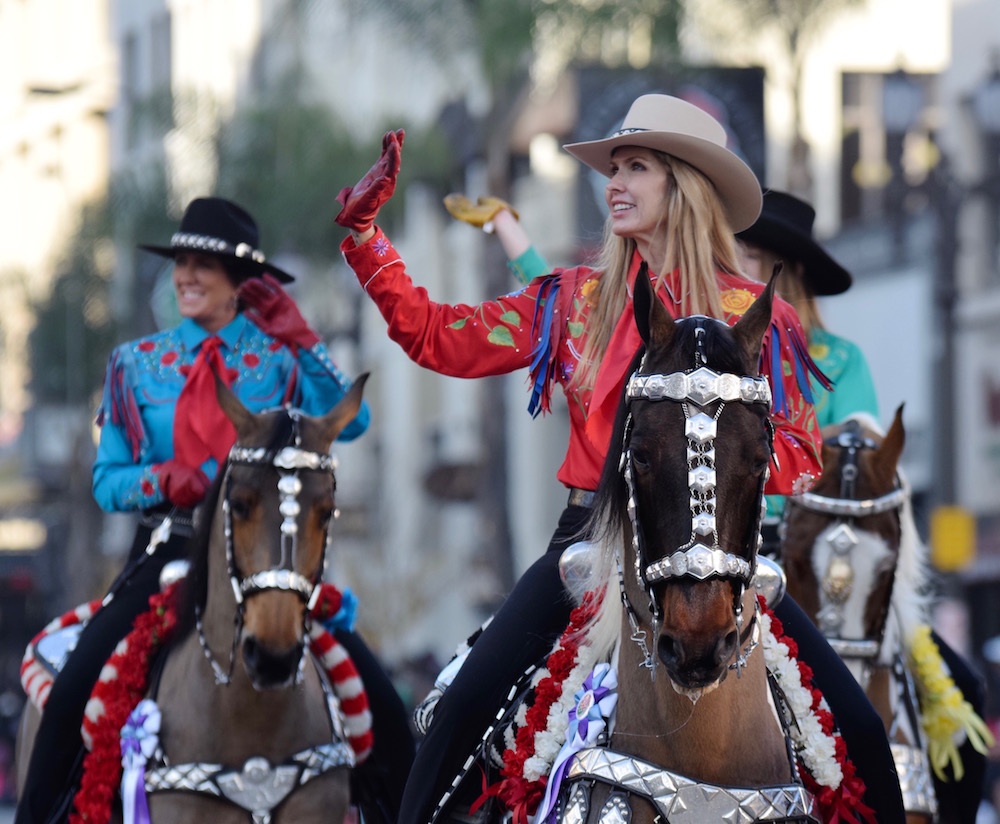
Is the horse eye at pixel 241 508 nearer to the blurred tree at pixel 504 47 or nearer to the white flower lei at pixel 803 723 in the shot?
the white flower lei at pixel 803 723

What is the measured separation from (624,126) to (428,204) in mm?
34465

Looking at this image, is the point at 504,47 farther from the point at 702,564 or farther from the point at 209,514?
the point at 702,564

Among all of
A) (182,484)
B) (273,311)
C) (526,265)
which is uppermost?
(526,265)

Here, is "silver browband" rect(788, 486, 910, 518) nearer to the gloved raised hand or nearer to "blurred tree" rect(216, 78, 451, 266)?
the gloved raised hand

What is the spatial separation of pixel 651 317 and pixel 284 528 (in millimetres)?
2286

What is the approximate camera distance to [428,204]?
1582 inches

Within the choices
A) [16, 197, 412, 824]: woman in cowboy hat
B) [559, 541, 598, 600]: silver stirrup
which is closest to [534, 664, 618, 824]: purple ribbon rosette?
[559, 541, 598, 600]: silver stirrup

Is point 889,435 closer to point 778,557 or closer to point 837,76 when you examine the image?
point 778,557

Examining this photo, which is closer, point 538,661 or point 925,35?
point 538,661

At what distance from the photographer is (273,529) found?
6793mm

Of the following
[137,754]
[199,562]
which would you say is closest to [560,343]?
[199,562]

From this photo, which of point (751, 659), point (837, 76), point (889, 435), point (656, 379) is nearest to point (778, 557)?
point (889, 435)

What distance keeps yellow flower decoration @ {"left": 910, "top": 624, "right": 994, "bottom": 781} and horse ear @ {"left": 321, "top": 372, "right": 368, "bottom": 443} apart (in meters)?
2.52

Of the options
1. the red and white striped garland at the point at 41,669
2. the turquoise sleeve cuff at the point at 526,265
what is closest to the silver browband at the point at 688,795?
the turquoise sleeve cuff at the point at 526,265
